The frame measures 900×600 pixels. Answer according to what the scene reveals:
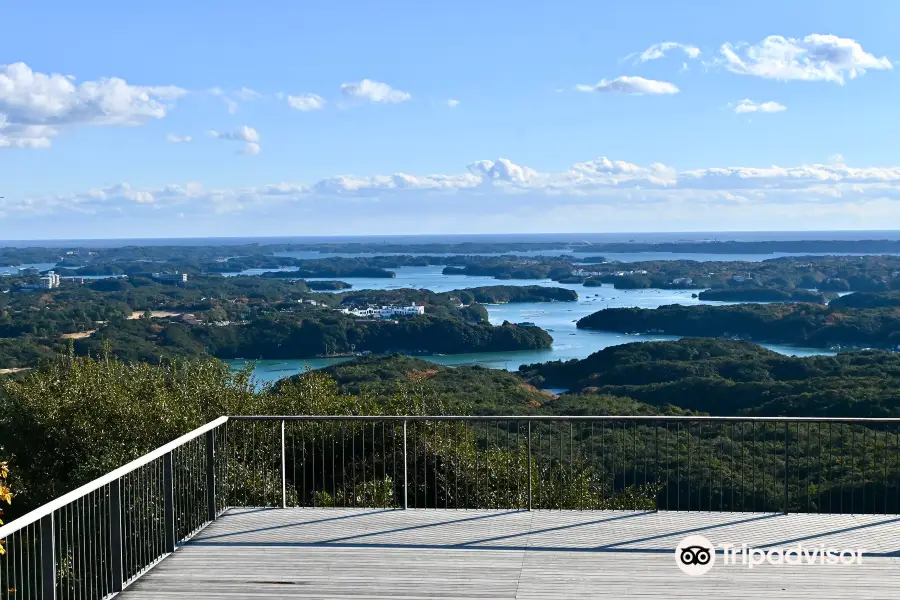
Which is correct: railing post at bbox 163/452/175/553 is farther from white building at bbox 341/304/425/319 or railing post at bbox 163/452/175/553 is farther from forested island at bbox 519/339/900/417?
white building at bbox 341/304/425/319

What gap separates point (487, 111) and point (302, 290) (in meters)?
70.7

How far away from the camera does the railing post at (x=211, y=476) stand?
6.76 meters

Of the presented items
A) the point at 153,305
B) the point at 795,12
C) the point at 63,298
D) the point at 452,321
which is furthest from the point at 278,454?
the point at 63,298

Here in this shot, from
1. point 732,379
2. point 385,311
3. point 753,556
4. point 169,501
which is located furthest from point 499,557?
point 385,311

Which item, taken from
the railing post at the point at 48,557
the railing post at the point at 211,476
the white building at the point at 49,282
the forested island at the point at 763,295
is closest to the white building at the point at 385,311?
the forested island at the point at 763,295

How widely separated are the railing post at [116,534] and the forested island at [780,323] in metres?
59.5

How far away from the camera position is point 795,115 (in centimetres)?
3900

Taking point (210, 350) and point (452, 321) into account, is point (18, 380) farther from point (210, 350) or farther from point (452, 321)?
point (452, 321)

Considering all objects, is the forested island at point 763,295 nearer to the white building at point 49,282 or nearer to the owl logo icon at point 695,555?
the white building at point 49,282

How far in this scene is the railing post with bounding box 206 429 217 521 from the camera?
676cm

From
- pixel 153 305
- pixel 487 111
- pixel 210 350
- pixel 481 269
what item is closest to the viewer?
pixel 487 111

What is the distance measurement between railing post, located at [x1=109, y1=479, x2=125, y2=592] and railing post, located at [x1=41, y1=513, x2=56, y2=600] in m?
0.76

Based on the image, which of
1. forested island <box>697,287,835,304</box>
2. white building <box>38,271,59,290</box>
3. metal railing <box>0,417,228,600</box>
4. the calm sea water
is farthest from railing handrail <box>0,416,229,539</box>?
white building <box>38,271,59,290</box>

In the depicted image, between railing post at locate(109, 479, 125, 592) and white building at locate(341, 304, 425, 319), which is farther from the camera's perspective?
white building at locate(341, 304, 425, 319)
